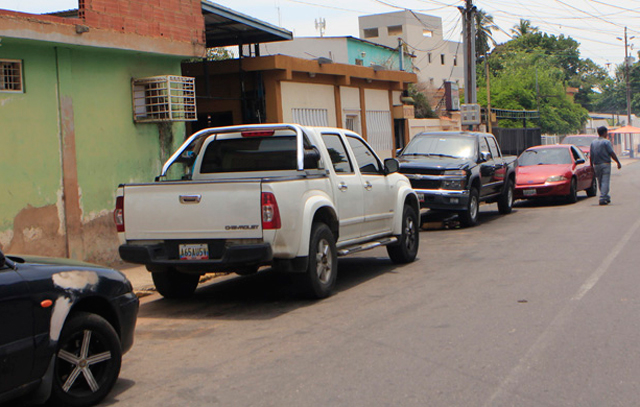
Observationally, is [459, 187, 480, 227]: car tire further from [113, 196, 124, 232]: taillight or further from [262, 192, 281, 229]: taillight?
[113, 196, 124, 232]: taillight

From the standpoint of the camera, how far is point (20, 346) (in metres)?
4.63

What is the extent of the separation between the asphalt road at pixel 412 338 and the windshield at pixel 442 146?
5.27m

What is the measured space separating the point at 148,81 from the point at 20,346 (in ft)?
29.7

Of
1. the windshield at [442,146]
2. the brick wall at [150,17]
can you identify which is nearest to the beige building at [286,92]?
the brick wall at [150,17]

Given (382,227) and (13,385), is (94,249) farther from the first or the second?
(13,385)

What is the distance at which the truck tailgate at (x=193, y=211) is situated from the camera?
7.95 metres

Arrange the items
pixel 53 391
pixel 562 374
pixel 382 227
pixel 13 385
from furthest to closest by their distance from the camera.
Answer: pixel 382 227
pixel 562 374
pixel 53 391
pixel 13 385

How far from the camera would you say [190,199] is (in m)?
8.12

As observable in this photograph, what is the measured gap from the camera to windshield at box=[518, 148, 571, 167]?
21.1 metres

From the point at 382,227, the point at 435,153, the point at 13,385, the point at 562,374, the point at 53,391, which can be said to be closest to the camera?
the point at 13,385

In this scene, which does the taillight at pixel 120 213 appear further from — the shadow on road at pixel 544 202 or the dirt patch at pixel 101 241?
the shadow on road at pixel 544 202

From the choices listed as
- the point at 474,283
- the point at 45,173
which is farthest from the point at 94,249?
the point at 474,283

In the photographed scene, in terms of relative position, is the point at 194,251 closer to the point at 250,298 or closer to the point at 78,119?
the point at 250,298

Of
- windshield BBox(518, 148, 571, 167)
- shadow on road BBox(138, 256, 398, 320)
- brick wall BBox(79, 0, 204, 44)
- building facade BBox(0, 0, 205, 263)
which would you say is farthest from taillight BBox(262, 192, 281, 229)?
windshield BBox(518, 148, 571, 167)
